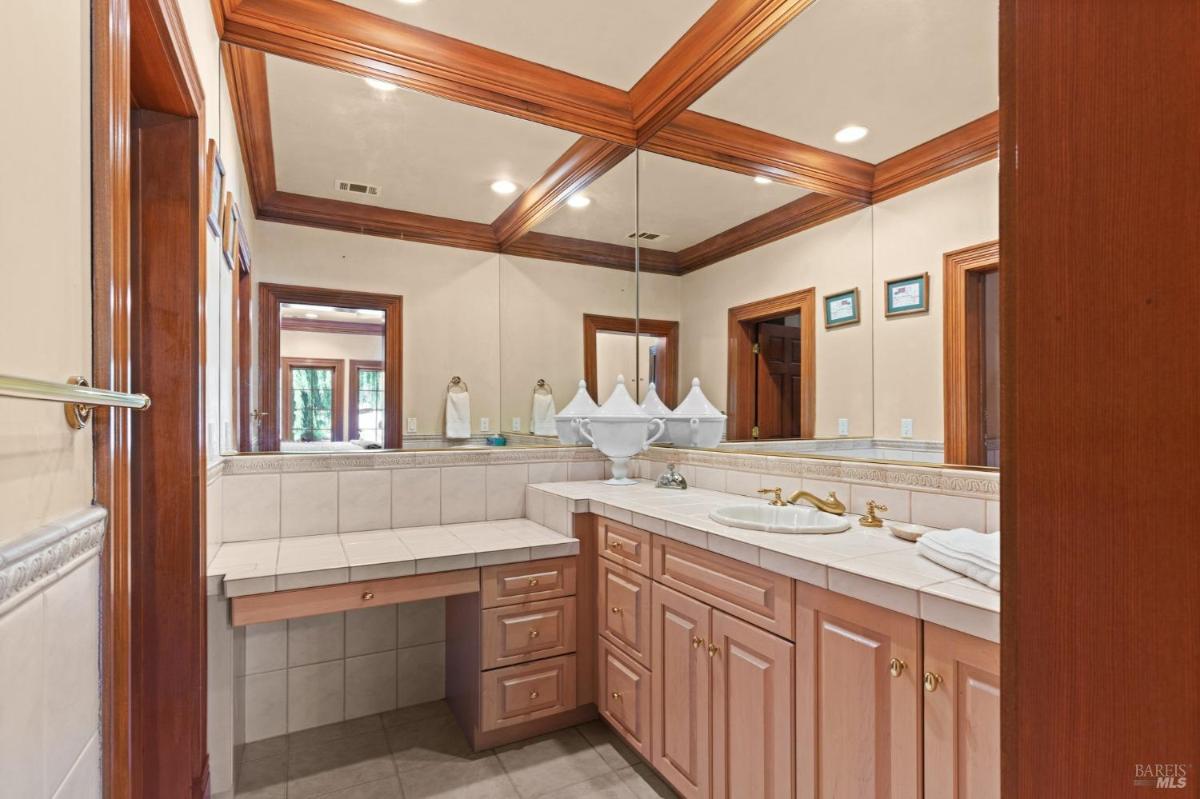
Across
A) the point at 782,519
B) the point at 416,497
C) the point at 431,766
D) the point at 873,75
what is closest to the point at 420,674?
the point at 431,766

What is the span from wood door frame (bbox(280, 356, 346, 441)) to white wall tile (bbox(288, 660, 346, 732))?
3.03ft

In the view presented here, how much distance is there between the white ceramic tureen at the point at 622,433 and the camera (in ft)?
9.06

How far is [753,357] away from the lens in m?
2.43

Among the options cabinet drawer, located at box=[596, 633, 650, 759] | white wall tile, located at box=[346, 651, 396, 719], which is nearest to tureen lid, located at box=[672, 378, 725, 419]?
cabinet drawer, located at box=[596, 633, 650, 759]

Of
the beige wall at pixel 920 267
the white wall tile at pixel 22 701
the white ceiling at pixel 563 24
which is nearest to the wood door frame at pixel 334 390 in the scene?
the white ceiling at pixel 563 24

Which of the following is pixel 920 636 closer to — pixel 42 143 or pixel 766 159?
pixel 42 143

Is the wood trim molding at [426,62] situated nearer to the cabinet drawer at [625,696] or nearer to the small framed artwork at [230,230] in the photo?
the small framed artwork at [230,230]

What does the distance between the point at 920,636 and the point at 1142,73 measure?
1.03 metres

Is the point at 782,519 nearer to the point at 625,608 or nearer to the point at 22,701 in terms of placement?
the point at 625,608

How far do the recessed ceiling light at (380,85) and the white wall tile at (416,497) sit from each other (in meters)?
1.50

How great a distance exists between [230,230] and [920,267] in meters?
2.25

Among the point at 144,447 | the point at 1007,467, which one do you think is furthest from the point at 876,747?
the point at 144,447

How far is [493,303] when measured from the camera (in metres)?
2.85

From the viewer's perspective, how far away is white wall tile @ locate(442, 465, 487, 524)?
2.58 m
